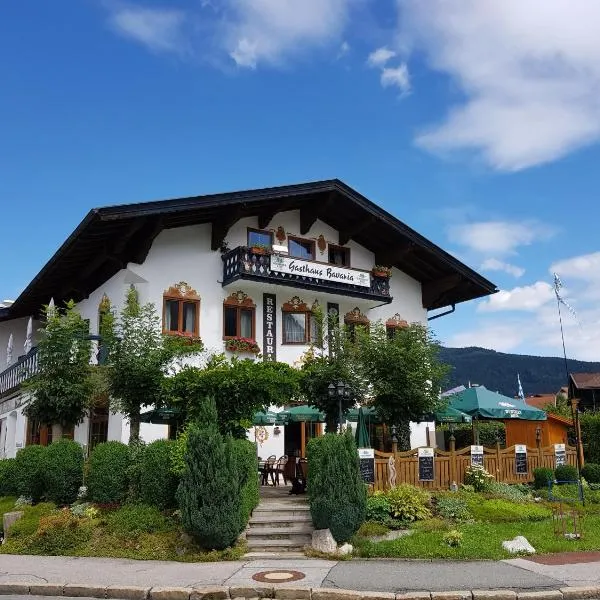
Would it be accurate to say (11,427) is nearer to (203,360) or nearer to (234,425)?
(203,360)

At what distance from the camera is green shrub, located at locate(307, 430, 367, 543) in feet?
40.1

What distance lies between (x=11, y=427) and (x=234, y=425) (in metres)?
15.3

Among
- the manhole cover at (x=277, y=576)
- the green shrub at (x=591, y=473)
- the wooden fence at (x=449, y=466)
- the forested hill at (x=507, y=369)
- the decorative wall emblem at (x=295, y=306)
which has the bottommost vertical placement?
the manhole cover at (x=277, y=576)

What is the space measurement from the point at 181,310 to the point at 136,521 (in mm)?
9974

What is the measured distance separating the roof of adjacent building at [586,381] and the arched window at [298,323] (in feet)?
153

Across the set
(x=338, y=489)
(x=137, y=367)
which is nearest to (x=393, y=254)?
(x=137, y=367)

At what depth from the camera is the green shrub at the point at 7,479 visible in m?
15.6

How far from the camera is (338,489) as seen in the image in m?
12.4

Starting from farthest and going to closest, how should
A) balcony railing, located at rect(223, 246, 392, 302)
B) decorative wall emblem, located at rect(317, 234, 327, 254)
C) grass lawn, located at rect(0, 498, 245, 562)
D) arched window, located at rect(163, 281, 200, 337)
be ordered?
decorative wall emblem, located at rect(317, 234, 327, 254) → balcony railing, located at rect(223, 246, 392, 302) → arched window, located at rect(163, 281, 200, 337) → grass lawn, located at rect(0, 498, 245, 562)

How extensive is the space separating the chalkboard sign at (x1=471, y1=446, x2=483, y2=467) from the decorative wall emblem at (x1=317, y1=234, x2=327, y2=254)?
10.8 metres

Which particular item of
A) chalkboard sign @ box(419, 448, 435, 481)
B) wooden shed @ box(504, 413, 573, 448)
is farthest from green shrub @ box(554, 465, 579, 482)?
wooden shed @ box(504, 413, 573, 448)

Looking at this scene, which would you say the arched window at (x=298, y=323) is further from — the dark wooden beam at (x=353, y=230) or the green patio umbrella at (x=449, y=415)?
the green patio umbrella at (x=449, y=415)

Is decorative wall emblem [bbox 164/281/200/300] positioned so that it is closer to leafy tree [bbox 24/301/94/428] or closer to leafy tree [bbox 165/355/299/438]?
leafy tree [bbox 24/301/94/428]

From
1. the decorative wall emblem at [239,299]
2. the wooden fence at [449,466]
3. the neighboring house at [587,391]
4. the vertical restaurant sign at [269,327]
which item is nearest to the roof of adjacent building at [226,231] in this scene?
the decorative wall emblem at [239,299]
